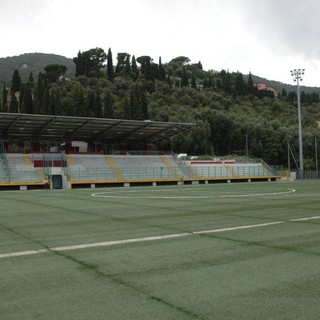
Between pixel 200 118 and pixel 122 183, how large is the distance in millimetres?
59811

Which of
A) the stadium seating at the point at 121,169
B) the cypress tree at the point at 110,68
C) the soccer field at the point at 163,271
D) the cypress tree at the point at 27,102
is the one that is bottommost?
the soccer field at the point at 163,271

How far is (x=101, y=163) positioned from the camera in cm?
5819

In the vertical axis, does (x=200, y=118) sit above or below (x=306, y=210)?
above

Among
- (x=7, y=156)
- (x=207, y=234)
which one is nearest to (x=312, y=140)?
(x=7, y=156)

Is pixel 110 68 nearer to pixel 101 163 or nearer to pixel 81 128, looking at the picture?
pixel 81 128

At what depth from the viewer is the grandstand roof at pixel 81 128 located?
2047 inches

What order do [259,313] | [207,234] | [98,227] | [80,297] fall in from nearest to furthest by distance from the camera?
[259,313]
[80,297]
[207,234]
[98,227]

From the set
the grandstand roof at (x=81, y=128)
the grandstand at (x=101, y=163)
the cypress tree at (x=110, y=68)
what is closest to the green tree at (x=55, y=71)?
the cypress tree at (x=110, y=68)

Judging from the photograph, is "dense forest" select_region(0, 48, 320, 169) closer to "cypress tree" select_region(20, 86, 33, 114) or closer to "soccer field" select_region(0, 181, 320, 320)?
"cypress tree" select_region(20, 86, 33, 114)

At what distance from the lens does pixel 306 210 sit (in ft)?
46.5

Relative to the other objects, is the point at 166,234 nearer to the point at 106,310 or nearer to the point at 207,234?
the point at 207,234

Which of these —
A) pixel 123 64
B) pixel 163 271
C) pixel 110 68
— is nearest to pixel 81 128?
pixel 163 271

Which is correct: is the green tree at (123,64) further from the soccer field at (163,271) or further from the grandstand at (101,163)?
the soccer field at (163,271)

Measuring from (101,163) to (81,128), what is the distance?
5520mm
